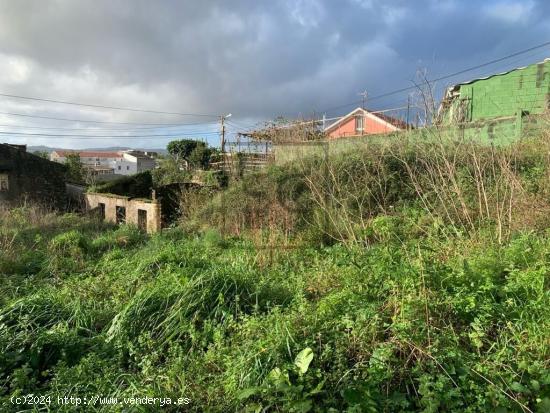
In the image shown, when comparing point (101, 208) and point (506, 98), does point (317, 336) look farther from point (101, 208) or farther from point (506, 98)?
point (101, 208)

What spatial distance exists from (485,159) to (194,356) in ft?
17.2

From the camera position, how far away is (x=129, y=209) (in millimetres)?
14930

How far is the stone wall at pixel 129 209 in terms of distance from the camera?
13.3 meters

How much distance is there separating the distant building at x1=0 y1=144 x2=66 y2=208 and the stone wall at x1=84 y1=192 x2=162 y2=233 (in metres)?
5.23

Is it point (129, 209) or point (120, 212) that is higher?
point (129, 209)

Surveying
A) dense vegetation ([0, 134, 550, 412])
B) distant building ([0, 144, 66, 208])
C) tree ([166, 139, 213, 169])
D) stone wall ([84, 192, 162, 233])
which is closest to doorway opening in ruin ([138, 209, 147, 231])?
stone wall ([84, 192, 162, 233])

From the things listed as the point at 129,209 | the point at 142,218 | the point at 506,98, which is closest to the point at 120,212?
the point at 129,209

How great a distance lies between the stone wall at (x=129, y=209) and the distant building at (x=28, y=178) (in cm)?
523

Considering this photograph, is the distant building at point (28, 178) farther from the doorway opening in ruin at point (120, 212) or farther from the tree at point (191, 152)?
the tree at point (191, 152)

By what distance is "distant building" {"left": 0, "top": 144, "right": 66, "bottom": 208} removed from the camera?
21.6m

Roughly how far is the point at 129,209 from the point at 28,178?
11.5 metres

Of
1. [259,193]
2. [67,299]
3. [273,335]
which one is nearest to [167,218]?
[259,193]

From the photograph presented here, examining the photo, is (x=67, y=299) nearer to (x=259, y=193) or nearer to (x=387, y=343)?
(x=387, y=343)

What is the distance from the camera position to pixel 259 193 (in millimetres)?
10180
